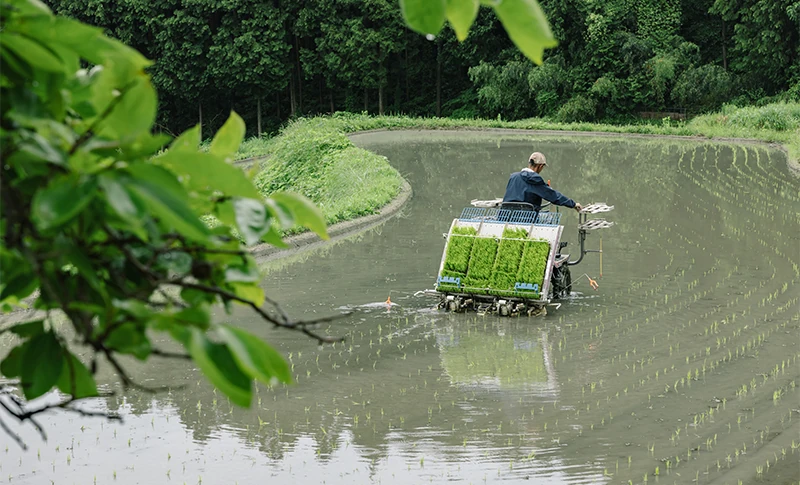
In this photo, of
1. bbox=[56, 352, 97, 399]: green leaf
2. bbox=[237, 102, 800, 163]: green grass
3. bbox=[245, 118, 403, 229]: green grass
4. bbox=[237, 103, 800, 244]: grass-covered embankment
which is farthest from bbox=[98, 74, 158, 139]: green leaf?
bbox=[237, 102, 800, 163]: green grass

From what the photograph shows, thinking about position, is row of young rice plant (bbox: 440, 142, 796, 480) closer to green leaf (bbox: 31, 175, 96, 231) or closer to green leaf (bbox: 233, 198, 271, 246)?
green leaf (bbox: 233, 198, 271, 246)

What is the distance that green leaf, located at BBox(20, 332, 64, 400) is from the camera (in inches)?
48.8

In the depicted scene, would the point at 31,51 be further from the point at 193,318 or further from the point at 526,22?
the point at 526,22

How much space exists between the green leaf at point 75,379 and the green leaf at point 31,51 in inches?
14.1

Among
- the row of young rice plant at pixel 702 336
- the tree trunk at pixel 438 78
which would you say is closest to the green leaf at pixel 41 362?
the row of young rice plant at pixel 702 336

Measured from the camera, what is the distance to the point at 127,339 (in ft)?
3.59

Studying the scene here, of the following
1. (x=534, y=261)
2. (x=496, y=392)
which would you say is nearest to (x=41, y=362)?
(x=496, y=392)

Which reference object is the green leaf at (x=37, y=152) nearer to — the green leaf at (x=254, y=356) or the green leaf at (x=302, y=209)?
the green leaf at (x=254, y=356)

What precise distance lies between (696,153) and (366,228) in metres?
12.7

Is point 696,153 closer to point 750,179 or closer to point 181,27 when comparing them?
point 750,179

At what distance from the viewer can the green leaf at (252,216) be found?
125 centimetres

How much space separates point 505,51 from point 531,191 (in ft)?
118

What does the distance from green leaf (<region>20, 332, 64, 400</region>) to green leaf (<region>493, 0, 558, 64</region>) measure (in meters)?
0.65

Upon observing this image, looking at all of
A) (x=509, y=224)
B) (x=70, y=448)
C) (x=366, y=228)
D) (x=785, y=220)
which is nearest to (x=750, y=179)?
(x=785, y=220)
